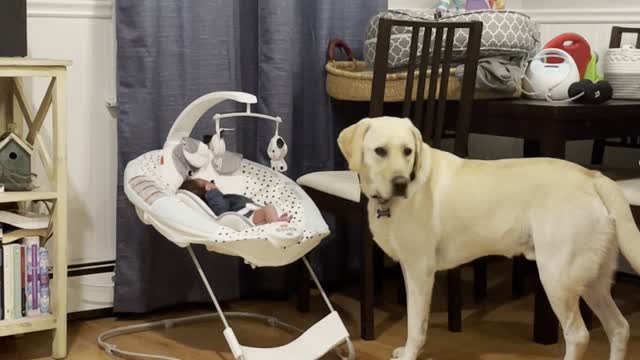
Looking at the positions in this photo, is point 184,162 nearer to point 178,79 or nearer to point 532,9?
point 178,79

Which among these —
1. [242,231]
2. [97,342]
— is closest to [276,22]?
[242,231]

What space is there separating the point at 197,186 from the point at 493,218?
879 mm

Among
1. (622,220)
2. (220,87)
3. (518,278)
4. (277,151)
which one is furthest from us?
(518,278)

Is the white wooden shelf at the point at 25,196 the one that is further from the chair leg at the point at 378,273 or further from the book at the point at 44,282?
the chair leg at the point at 378,273

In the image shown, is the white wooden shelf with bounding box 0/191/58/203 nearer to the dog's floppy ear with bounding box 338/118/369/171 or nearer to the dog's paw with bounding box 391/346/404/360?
the dog's floppy ear with bounding box 338/118/369/171

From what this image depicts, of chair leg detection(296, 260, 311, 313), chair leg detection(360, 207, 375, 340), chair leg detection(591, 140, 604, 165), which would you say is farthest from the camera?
chair leg detection(591, 140, 604, 165)

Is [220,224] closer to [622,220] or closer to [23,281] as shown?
[23,281]

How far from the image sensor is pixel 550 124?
272 centimetres

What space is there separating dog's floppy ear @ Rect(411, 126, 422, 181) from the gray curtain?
84 centimetres

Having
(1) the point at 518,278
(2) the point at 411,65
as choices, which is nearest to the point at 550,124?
(2) the point at 411,65

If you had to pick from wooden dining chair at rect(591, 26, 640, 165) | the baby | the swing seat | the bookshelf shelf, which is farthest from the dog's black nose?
wooden dining chair at rect(591, 26, 640, 165)

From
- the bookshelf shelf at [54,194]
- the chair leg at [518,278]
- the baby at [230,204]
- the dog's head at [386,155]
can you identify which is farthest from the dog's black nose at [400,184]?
the chair leg at [518,278]

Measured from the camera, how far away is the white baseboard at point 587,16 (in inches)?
140

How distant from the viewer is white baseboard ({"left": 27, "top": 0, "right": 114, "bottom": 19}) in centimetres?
286
